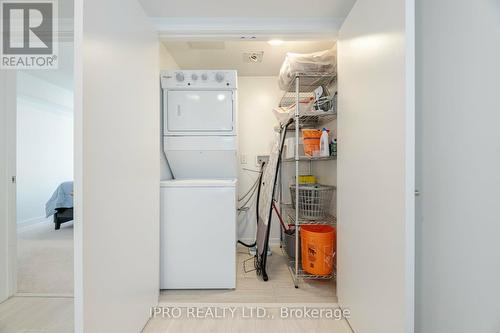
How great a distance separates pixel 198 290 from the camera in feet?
6.15

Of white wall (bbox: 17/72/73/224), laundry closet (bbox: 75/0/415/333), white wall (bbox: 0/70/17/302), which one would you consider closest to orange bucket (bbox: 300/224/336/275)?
laundry closet (bbox: 75/0/415/333)

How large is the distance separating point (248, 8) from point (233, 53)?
802mm

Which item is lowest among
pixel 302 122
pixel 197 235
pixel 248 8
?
pixel 197 235

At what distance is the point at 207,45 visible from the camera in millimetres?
2135

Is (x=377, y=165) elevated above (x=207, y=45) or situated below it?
below

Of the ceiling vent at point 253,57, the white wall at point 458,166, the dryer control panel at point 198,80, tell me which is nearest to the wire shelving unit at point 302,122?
the ceiling vent at point 253,57

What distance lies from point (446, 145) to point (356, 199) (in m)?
0.54

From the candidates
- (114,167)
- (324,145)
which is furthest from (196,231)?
(324,145)

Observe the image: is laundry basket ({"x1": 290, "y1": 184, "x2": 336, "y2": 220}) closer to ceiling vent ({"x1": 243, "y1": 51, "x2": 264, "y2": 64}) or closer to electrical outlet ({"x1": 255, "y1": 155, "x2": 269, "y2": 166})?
electrical outlet ({"x1": 255, "y1": 155, "x2": 269, "y2": 166})

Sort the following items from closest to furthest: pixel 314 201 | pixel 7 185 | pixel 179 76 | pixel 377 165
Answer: pixel 377 165 → pixel 7 185 → pixel 179 76 → pixel 314 201

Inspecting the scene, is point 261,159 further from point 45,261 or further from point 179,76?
point 45,261

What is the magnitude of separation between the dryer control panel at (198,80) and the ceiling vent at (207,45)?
32cm

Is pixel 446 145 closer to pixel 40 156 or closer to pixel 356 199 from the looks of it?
pixel 356 199

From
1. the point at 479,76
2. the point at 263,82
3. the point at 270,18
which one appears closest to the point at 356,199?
the point at 479,76
